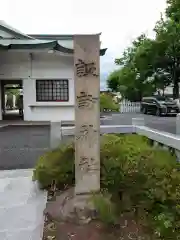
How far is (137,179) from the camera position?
394 centimetres

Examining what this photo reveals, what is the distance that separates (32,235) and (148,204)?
1430 millimetres

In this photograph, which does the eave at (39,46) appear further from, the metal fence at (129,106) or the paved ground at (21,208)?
the metal fence at (129,106)

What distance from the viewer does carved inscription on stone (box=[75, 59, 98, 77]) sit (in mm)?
3678

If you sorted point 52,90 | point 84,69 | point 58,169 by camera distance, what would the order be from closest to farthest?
1. point 84,69
2. point 58,169
3. point 52,90

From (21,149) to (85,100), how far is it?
222 inches

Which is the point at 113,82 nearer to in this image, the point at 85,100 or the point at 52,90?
the point at 52,90

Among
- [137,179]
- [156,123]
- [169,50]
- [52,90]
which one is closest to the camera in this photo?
[137,179]

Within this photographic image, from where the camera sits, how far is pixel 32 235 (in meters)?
3.49

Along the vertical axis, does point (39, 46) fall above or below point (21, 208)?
above

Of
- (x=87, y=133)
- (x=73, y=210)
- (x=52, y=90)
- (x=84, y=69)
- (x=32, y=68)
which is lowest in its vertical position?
(x=73, y=210)

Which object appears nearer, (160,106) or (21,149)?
(21,149)

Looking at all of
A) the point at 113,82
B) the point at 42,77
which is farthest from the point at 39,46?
the point at 113,82

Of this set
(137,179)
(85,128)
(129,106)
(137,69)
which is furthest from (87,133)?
(129,106)

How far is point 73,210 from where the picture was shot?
148 inches
